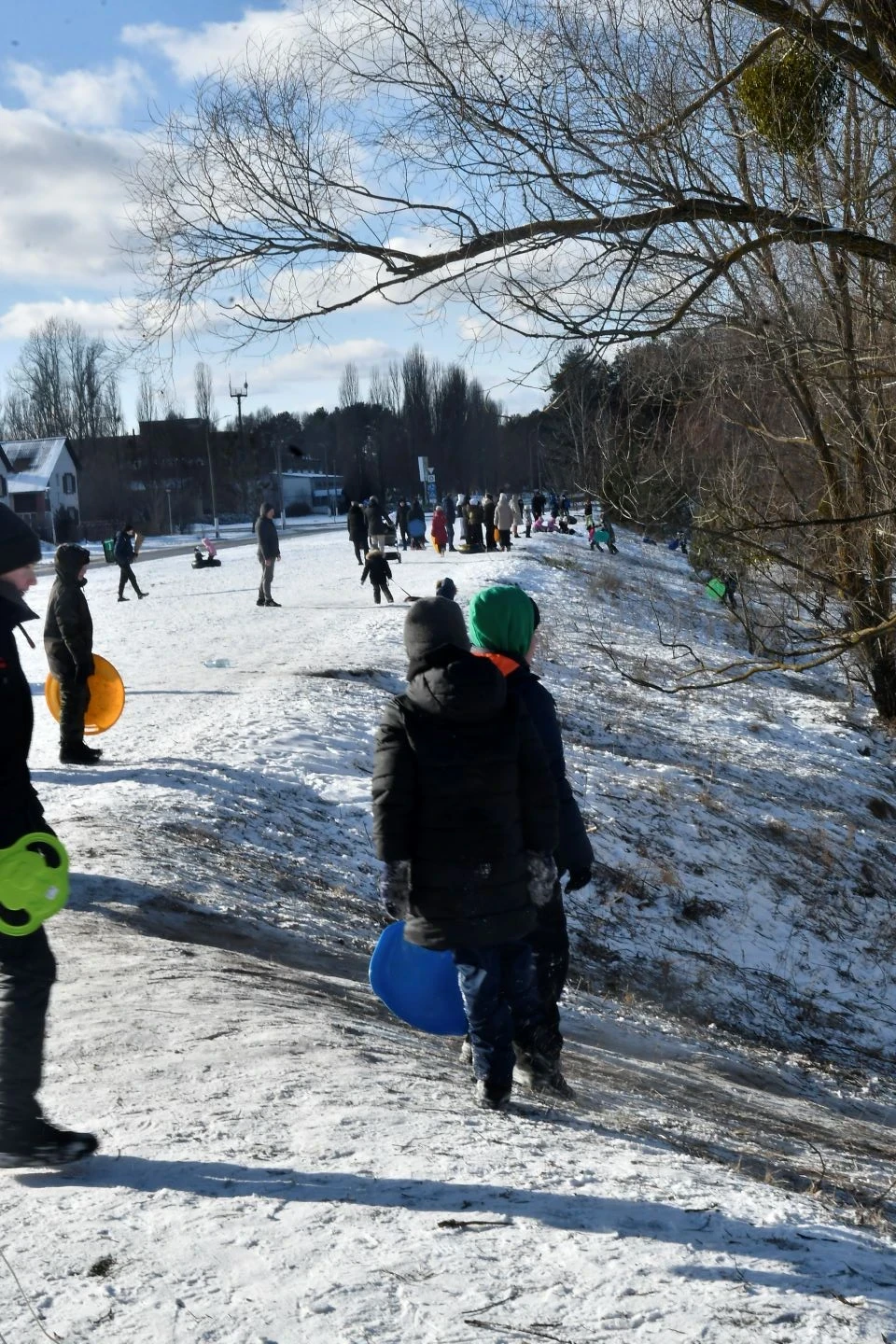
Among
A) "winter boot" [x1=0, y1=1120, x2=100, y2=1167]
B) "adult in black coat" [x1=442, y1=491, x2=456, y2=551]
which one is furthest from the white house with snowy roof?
"winter boot" [x1=0, y1=1120, x2=100, y2=1167]

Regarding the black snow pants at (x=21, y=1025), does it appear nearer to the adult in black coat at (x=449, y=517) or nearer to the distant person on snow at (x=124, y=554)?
the distant person on snow at (x=124, y=554)

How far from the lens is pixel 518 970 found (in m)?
4.52

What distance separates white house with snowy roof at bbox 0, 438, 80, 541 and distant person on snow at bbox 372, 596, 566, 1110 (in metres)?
64.9

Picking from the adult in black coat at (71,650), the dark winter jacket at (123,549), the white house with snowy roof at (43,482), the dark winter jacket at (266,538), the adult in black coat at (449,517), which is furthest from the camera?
the white house with snowy roof at (43,482)

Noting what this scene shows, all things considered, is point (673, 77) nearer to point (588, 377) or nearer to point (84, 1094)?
point (588, 377)

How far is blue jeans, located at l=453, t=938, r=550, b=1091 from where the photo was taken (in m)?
4.34

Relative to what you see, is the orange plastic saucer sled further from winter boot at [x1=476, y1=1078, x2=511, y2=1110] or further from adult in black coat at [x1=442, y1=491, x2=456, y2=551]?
adult in black coat at [x1=442, y1=491, x2=456, y2=551]

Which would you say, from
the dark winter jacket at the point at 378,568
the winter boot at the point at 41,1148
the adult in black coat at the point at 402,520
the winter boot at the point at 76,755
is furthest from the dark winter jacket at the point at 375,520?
the winter boot at the point at 41,1148

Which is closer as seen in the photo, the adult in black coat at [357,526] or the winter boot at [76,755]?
the winter boot at [76,755]

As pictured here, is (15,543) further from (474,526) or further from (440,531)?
(474,526)

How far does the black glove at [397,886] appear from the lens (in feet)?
13.6

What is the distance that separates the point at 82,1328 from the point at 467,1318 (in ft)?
2.85

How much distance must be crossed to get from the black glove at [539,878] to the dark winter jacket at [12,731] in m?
1.66

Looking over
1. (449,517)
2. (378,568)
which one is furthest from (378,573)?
(449,517)
